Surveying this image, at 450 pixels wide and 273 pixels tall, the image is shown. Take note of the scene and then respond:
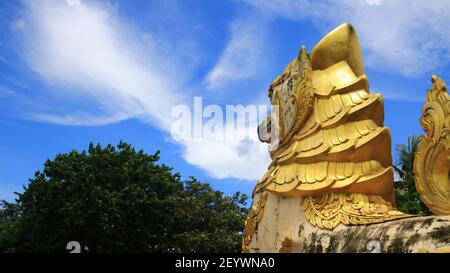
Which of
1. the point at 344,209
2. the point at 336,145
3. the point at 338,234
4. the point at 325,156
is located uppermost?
the point at 336,145

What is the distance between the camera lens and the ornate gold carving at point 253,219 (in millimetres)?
9227

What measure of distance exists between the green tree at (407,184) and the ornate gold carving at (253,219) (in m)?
8.85

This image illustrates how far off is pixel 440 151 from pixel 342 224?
80.7 inches

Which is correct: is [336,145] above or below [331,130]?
below

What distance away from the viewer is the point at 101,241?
18000 millimetres

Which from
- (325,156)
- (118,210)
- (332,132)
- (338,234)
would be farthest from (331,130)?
(118,210)

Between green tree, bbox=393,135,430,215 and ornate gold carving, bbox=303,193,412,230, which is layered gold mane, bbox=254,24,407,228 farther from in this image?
green tree, bbox=393,135,430,215

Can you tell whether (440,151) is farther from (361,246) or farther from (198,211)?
(198,211)

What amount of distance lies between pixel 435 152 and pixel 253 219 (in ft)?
14.1

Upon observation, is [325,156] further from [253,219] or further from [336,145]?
[253,219]

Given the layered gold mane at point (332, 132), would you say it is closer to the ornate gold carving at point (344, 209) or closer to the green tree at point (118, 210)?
the ornate gold carving at point (344, 209)

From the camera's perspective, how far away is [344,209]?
751 cm

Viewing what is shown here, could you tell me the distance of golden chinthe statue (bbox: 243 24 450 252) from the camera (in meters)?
7.69
